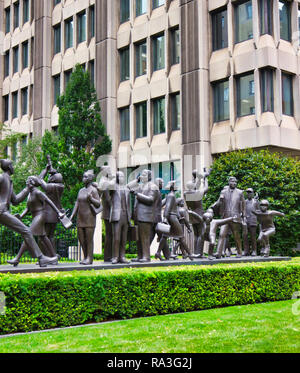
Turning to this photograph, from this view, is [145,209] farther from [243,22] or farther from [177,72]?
[177,72]

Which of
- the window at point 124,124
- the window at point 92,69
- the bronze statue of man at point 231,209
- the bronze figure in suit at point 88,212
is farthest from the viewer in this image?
the window at point 92,69

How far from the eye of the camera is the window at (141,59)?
1348 inches

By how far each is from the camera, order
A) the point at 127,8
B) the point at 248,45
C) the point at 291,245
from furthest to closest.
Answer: the point at 127,8 → the point at 248,45 → the point at 291,245

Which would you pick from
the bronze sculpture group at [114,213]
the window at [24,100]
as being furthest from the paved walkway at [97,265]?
the window at [24,100]

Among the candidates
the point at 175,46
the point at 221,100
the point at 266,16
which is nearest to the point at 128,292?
the point at 221,100

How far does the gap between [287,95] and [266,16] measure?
4.07m

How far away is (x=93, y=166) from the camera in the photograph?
3191 centimetres

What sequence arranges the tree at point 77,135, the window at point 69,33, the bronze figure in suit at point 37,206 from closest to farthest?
the bronze figure in suit at point 37,206 → the tree at point 77,135 → the window at point 69,33

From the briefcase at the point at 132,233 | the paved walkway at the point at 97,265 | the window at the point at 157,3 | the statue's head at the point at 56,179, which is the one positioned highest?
the window at the point at 157,3

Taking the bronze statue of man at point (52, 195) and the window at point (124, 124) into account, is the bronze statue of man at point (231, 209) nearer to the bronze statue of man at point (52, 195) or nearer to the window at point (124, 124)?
the bronze statue of man at point (52, 195)

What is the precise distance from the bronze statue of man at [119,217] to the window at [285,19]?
1805 centimetres

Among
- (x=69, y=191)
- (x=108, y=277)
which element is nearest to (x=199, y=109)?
(x=69, y=191)

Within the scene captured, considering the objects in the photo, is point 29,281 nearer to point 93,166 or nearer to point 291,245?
point 291,245
